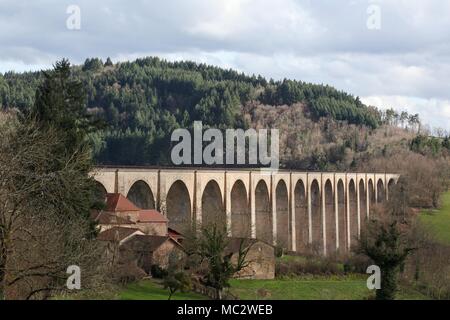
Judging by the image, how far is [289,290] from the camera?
36.2 meters

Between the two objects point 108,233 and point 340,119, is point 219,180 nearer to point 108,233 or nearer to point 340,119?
point 108,233

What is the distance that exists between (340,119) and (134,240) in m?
135

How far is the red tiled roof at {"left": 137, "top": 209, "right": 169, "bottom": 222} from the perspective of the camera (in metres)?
37.9

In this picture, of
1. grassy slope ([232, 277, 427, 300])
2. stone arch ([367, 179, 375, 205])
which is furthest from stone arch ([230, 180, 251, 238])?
stone arch ([367, 179, 375, 205])

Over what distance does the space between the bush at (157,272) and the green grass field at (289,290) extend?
1160 mm

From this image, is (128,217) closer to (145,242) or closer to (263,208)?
(145,242)

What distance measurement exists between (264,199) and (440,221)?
1051 inches

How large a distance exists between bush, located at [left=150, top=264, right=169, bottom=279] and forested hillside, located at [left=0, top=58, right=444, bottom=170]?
255 feet

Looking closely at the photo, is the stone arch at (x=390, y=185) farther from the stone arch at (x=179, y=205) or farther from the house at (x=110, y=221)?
the house at (x=110, y=221)

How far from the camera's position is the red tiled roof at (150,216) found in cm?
3791

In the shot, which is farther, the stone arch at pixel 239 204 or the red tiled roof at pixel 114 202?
the stone arch at pixel 239 204

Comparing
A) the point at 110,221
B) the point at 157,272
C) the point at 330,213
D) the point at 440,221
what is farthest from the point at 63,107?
the point at 440,221

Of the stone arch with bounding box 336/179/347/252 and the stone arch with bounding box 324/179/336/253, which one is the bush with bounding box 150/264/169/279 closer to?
the stone arch with bounding box 324/179/336/253

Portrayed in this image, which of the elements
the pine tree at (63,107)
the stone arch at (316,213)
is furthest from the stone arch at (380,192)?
the pine tree at (63,107)
